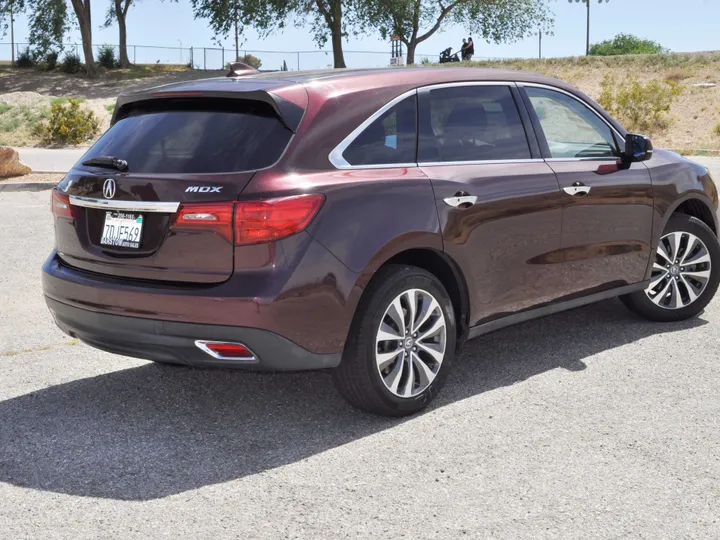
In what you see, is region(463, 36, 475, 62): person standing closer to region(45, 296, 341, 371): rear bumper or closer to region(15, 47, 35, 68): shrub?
region(15, 47, 35, 68): shrub

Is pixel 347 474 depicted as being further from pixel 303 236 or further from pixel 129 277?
pixel 129 277

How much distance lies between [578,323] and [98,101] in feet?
125

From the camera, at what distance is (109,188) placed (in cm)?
475

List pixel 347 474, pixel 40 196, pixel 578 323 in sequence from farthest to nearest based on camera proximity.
Answer: pixel 40 196 → pixel 578 323 → pixel 347 474

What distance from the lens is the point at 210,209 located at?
14.5 feet

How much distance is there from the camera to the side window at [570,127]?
5.95 metres

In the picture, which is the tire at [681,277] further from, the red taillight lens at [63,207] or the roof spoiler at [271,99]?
the red taillight lens at [63,207]

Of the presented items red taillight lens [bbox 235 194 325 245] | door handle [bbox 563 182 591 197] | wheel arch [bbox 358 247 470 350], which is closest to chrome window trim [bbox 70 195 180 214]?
red taillight lens [bbox 235 194 325 245]

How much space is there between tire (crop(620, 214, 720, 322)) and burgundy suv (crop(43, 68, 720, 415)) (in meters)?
1.12

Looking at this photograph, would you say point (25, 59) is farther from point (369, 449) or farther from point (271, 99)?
point (369, 449)

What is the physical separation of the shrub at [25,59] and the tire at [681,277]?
55.1 m

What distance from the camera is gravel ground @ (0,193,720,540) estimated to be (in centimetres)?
383

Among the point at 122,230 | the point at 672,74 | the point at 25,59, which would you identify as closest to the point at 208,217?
the point at 122,230

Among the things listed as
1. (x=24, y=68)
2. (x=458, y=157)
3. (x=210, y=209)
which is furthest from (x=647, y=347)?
(x=24, y=68)
